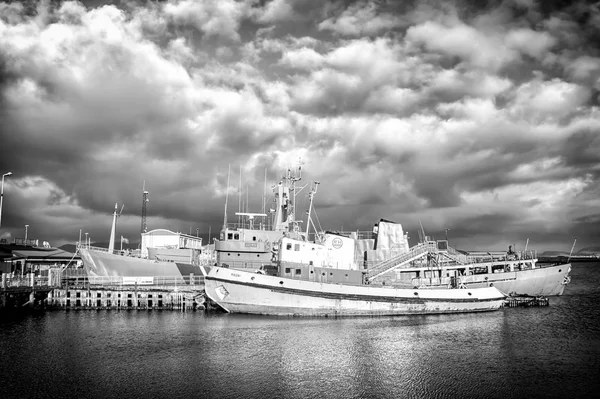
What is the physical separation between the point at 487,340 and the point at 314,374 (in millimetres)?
15041

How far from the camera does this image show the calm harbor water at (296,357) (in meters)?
20.3

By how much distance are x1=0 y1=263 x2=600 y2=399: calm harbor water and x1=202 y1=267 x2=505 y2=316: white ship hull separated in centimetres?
148

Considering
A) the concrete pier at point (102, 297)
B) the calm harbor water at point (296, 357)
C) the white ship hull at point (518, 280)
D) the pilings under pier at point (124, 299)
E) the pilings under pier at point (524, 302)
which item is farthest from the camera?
the white ship hull at point (518, 280)

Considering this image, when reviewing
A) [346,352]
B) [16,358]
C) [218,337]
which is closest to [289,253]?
[218,337]

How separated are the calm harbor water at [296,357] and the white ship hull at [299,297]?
58.2 inches

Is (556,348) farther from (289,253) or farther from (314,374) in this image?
(289,253)

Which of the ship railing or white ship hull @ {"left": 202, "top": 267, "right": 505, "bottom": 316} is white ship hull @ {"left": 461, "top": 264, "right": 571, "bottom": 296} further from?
white ship hull @ {"left": 202, "top": 267, "right": 505, "bottom": 316}

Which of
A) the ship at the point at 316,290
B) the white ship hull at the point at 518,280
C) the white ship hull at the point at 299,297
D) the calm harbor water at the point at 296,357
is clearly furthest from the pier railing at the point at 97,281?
the white ship hull at the point at 518,280

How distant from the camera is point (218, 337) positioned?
3012cm

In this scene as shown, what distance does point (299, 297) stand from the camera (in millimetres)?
37531

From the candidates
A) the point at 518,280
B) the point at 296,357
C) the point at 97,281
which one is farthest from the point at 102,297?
the point at 518,280

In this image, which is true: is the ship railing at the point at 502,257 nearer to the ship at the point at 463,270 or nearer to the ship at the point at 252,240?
the ship at the point at 463,270

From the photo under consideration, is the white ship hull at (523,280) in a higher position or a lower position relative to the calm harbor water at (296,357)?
higher

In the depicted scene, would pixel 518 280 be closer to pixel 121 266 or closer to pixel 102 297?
pixel 102 297
